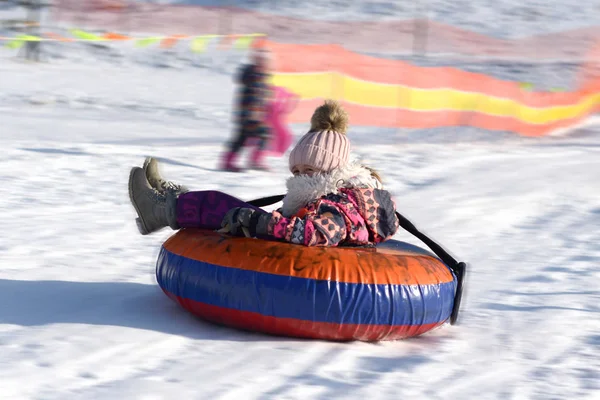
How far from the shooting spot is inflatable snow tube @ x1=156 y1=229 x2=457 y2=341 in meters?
4.04

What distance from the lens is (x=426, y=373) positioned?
3.94 metres

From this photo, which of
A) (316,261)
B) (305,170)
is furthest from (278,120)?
(316,261)

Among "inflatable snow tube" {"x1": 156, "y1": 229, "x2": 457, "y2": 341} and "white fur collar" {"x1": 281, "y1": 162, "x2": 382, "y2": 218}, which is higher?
"white fur collar" {"x1": 281, "y1": 162, "x2": 382, "y2": 218}

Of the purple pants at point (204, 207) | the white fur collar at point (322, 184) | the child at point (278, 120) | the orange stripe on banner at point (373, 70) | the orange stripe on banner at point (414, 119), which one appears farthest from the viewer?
the orange stripe on banner at point (373, 70)

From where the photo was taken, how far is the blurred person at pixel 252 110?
33.1 ft

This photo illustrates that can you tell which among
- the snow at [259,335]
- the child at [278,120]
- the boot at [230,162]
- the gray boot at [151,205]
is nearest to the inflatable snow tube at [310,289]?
the snow at [259,335]

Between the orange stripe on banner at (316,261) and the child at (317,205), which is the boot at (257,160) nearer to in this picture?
the child at (317,205)

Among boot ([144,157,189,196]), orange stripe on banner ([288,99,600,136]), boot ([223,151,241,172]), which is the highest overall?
boot ([144,157,189,196])

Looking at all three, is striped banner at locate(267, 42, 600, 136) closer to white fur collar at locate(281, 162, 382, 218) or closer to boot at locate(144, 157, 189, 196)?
boot at locate(144, 157, 189, 196)

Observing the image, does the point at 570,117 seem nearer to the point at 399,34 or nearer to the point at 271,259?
the point at 399,34

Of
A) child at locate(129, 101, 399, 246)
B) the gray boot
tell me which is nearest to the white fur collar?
child at locate(129, 101, 399, 246)

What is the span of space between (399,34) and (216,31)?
4811mm

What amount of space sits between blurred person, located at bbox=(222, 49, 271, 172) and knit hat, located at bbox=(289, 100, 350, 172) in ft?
18.8

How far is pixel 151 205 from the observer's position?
4605 mm
